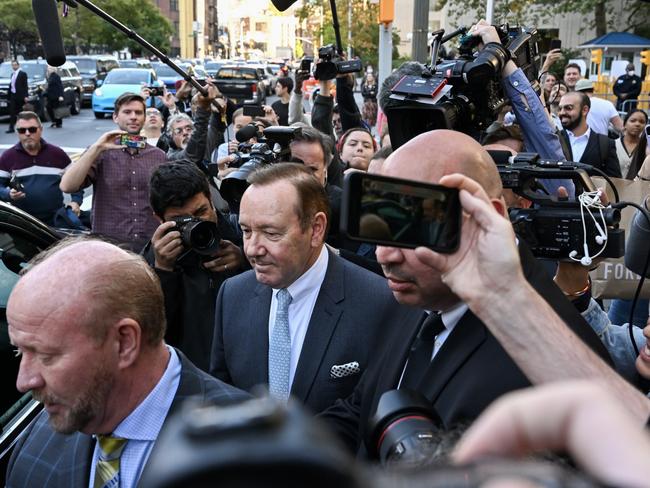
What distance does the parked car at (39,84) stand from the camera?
74.4 ft

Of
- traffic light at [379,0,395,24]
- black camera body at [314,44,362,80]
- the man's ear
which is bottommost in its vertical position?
the man's ear

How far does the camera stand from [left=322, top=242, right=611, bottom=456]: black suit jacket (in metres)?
1.78

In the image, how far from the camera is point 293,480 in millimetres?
454

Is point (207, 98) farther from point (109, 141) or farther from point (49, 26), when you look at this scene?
point (49, 26)

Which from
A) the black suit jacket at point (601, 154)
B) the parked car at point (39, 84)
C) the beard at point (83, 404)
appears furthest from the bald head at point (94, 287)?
the parked car at point (39, 84)

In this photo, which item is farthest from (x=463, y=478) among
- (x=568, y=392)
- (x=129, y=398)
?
(x=129, y=398)

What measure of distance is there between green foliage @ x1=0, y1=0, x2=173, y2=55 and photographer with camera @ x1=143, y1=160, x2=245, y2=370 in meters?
40.9

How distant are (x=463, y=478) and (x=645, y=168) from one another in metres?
4.60

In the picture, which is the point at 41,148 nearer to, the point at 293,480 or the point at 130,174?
the point at 130,174

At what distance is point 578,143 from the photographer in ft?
23.2

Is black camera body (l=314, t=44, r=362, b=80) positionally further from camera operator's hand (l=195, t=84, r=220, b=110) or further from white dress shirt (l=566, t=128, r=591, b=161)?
white dress shirt (l=566, t=128, r=591, b=161)

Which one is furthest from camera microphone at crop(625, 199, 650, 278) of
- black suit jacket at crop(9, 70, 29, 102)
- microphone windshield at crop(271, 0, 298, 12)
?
black suit jacket at crop(9, 70, 29, 102)

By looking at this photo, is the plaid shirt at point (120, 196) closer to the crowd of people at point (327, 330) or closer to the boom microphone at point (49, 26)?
the crowd of people at point (327, 330)

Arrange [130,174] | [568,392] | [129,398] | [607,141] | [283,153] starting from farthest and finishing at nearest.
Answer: [607,141] < [130,174] < [283,153] < [129,398] < [568,392]
